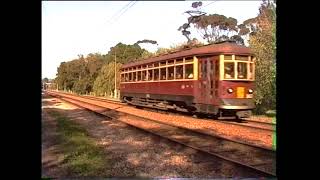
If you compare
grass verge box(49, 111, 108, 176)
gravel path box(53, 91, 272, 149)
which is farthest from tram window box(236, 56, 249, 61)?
grass verge box(49, 111, 108, 176)

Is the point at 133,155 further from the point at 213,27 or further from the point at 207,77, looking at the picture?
the point at 207,77

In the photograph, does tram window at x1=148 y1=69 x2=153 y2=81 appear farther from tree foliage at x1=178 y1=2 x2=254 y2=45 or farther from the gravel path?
tree foliage at x1=178 y1=2 x2=254 y2=45

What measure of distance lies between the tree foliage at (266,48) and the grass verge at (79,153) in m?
2.79

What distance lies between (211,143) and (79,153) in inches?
139

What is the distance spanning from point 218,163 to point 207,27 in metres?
2.40

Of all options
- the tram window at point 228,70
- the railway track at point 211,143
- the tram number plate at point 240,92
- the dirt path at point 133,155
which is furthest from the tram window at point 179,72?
the dirt path at point 133,155

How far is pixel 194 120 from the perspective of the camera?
974 cm

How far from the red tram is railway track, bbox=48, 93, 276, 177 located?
23.6 inches

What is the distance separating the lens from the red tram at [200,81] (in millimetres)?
8086

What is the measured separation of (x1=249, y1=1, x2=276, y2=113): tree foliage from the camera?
620 centimetres
